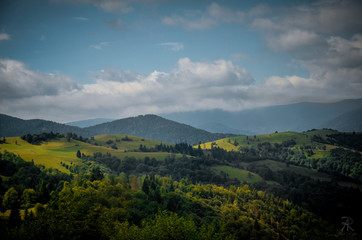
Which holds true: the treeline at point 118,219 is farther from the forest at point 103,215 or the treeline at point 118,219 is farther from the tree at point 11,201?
the tree at point 11,201

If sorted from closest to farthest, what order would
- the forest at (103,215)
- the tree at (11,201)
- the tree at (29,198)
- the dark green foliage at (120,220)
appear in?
the dark green foliage at (120,220), the forest at (103,215), the tree at (11,201), the tree at (29,198)

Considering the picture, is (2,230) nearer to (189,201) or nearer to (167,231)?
(167,231)

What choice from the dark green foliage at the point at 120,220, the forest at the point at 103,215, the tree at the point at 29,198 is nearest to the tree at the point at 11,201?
the forest at the point at 103,215

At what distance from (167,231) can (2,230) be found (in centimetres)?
3698

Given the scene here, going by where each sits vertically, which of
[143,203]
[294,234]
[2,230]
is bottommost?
[294,234]

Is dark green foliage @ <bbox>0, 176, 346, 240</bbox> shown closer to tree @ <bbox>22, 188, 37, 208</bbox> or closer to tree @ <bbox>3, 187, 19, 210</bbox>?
tree @ <bbox>3, 187, 19, 210</bbox>

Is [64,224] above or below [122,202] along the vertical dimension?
above

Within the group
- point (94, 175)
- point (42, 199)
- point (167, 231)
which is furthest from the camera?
point (94, 175)

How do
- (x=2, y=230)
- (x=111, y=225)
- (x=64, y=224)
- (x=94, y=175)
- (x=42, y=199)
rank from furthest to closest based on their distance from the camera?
(x=94, y=175), (x=42, y=199), (x=111, y=225), (x=64, y=224), (x=2, y=230)

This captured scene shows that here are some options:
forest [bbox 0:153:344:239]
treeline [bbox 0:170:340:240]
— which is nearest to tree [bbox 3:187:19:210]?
forest [bbox 0:153:344:239]

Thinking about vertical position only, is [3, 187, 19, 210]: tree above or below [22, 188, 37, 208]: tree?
above

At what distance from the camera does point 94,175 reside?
562 ft

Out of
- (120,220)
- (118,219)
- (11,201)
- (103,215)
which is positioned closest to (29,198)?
(11,201)

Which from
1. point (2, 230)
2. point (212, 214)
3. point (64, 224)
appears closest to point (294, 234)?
point (212, 214)
